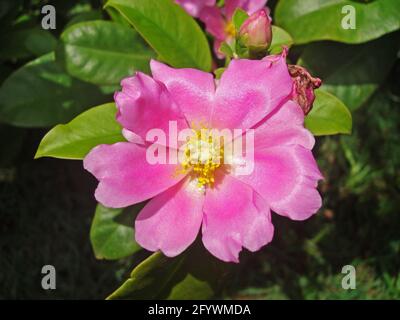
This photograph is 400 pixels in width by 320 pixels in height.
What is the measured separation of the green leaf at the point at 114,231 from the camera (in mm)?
1775

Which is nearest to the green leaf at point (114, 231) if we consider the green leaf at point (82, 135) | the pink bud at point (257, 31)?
the green leaf at point (82, 135)

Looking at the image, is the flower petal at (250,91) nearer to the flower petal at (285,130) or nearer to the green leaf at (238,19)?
the flower petal at (285,130)

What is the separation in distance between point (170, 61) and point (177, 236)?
498mm

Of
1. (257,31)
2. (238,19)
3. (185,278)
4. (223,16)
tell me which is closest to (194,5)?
(223,16)

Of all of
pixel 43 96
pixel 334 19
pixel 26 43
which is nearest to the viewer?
pixel 334 19

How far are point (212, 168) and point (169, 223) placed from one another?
199 millimetres

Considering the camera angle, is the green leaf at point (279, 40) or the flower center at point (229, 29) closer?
the green leaf at point (279, 40)

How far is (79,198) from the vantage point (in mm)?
2639

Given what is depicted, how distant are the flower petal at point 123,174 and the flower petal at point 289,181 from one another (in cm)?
24

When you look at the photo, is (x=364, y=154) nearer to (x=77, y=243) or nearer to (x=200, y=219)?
(x=77, y=243)

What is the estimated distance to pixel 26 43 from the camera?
6.75ft

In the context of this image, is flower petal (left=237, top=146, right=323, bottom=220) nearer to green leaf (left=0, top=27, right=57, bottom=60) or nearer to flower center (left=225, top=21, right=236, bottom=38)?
flower center (left=225, top=21, right=236, bottom=38)

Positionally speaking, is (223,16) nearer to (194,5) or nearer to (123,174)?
(194,5)

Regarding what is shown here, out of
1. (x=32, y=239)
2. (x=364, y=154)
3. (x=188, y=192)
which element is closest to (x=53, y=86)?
(x=188, y=192)
